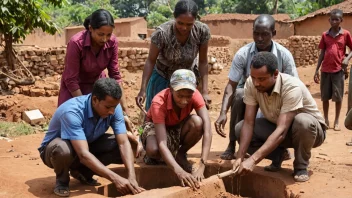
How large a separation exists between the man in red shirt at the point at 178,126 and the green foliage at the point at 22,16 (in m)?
5.12

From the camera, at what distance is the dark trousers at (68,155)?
12.6 feet

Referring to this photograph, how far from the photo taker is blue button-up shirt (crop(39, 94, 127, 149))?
379 cm

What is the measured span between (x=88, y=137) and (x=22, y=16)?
605 centimetres

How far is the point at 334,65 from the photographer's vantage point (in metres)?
7.76

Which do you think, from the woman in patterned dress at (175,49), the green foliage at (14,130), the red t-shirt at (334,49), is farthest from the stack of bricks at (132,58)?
the woman in patterned dress at (175,49)

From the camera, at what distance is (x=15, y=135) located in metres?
7.48

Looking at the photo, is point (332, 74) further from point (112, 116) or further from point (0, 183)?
point (0, 183)

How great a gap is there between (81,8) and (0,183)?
34.1 m

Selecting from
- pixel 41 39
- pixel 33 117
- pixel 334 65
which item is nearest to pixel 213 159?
pixel 334 65

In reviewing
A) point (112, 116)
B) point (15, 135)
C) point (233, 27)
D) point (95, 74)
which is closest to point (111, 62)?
point (95, 74)

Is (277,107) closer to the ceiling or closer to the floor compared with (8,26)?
closer to the floor

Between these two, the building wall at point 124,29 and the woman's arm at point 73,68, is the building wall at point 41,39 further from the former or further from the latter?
the woman's arm at point 73,68

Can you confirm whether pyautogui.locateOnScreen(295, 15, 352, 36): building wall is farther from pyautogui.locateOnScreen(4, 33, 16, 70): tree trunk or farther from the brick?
the brick

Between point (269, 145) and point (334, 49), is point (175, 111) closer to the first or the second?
point (269, 145)
